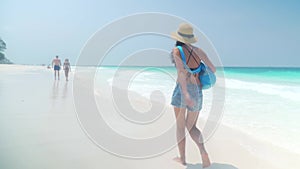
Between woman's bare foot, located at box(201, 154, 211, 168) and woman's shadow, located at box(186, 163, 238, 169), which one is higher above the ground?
woman's bare foot, located at box(201, 154, 211, 168)

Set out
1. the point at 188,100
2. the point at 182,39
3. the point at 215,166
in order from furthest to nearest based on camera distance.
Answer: the point at 215,166
the point at 182,39
the point at 188,100

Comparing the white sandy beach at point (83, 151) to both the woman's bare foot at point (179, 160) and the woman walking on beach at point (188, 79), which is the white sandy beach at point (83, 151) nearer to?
the woman's bare foot at point (179, 160)

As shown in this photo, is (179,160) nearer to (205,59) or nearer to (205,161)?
(205,161)

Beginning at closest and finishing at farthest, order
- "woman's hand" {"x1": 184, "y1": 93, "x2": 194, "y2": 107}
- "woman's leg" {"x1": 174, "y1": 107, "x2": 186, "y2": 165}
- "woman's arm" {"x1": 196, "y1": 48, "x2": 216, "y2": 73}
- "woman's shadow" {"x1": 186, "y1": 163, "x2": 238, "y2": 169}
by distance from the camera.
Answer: "woman's hand" {"x1": 184, "y1": 93, "x2": 194, "y2": 107}
"woman's arm" {"x1": 196, "y1": 48, "x2": 216, "y2": 73}
"woman's leg" {"x1": 174, "y1": 107, "x2": 186, "y2": 165}
"woman's shadow" {"x1": 186, "y1": 163, "x2": 238, "y2": 169}

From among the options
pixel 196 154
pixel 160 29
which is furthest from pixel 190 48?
pixel 196 154

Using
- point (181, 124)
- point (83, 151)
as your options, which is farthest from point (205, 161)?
point (83, 151)

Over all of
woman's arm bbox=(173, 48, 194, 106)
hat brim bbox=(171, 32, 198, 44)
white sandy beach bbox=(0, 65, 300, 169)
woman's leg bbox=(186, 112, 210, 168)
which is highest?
hat brim bbox=(171, 32, 198, 44)

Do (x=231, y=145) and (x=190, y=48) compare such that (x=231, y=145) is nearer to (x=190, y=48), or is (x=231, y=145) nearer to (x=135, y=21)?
(x=190, y=48)

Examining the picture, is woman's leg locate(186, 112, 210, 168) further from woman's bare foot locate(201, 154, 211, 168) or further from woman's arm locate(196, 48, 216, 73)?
woman's arm locate(196, 48, 216, 73)

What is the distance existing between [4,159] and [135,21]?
2817 millimetres

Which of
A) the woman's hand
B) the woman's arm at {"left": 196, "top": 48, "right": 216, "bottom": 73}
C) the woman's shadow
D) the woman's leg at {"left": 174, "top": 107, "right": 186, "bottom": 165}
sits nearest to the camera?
the woman's hand

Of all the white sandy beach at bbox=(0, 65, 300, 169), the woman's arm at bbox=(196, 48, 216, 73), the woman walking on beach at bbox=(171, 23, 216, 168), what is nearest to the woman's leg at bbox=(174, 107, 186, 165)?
the woman walking on beach at bbox=(171, 23, 216, 168)

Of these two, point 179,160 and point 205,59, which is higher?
point 205,59

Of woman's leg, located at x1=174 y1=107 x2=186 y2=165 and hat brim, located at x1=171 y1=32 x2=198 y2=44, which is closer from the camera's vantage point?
hat brim, located at x1=171 y1=32 x2=198 y2=44
